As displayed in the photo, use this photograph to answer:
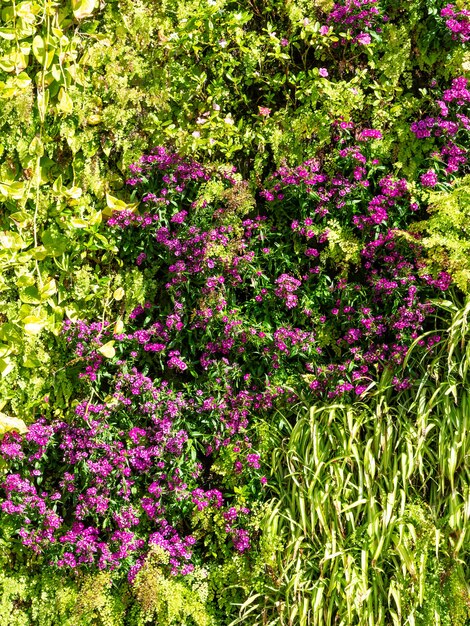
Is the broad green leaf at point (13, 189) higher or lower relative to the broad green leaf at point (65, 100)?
lower

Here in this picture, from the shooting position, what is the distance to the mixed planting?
10.3 feet

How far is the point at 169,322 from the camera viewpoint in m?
3.47

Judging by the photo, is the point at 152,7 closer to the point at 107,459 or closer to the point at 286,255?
the point at 286,255

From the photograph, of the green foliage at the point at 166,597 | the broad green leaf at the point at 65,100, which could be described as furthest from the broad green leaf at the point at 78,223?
the green foliage at the point at 166,597

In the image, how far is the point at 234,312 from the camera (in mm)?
3469

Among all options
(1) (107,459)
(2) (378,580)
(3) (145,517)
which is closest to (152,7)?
(1) (107,459)

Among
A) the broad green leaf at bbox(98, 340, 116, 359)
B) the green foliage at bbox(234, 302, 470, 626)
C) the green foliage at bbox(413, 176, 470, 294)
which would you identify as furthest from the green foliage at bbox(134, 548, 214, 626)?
the green foliage at bbox(413, 176, 470, 294)

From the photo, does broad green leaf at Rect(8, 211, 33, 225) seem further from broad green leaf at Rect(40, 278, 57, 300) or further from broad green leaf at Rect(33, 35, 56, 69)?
broad green leaf at Rect(33, 35, 56, 69)

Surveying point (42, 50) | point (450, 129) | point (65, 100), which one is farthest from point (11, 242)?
point (450, 129)

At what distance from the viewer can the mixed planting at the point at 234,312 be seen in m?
3.15

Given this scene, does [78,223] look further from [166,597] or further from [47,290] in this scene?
[166,597]

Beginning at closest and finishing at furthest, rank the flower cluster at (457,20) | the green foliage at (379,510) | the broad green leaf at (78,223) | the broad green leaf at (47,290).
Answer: the green foliage at (379,510) → the broad green leaf at (47,290) → the broad green leaf at (78,223) → the flower cluster at (457,20)

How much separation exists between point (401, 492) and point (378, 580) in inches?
14.2

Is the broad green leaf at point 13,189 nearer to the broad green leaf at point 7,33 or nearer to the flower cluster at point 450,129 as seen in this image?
the broad green leaf at point 7,33
